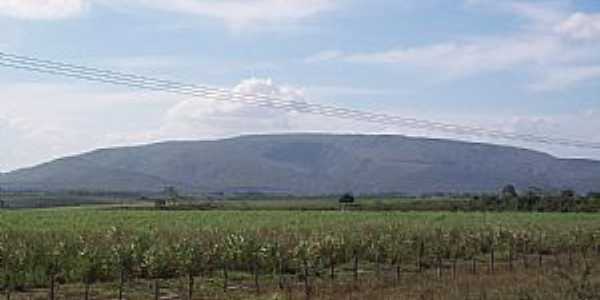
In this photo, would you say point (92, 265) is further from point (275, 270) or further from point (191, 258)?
point (275, 270)

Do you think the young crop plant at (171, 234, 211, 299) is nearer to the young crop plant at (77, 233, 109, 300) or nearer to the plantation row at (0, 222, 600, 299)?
the plantation row at (0, 222, 600, 299)

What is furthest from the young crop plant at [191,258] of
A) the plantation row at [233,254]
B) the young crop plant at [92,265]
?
the young crop plant at [92,265]

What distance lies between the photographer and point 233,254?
98.6 feet

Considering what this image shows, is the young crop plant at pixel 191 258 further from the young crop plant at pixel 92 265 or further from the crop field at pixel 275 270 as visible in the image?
the young crop plant at pixel 92 265

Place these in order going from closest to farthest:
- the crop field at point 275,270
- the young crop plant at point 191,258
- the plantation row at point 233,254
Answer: the crop field at point 275,270, the plantation row at point 233,254, the young crop plant at point 191,258

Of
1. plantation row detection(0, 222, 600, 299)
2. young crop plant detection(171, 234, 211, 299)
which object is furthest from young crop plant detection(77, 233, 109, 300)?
young crop plant detection(171, 234, 211, 299)

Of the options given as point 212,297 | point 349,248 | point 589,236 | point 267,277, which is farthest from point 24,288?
point 589,236

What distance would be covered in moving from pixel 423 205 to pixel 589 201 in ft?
58.0

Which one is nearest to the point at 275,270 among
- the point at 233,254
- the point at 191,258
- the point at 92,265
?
the point at 233,254

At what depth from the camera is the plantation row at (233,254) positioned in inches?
1021

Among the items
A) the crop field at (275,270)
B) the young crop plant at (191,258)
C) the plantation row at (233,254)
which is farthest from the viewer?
the young crop plant at (191,258)

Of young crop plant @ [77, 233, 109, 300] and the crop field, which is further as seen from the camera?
young crop plant @ [77, 233, 109, 300]

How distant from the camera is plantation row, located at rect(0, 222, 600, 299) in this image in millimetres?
25922

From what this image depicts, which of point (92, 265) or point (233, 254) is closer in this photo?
point (92, 265)
